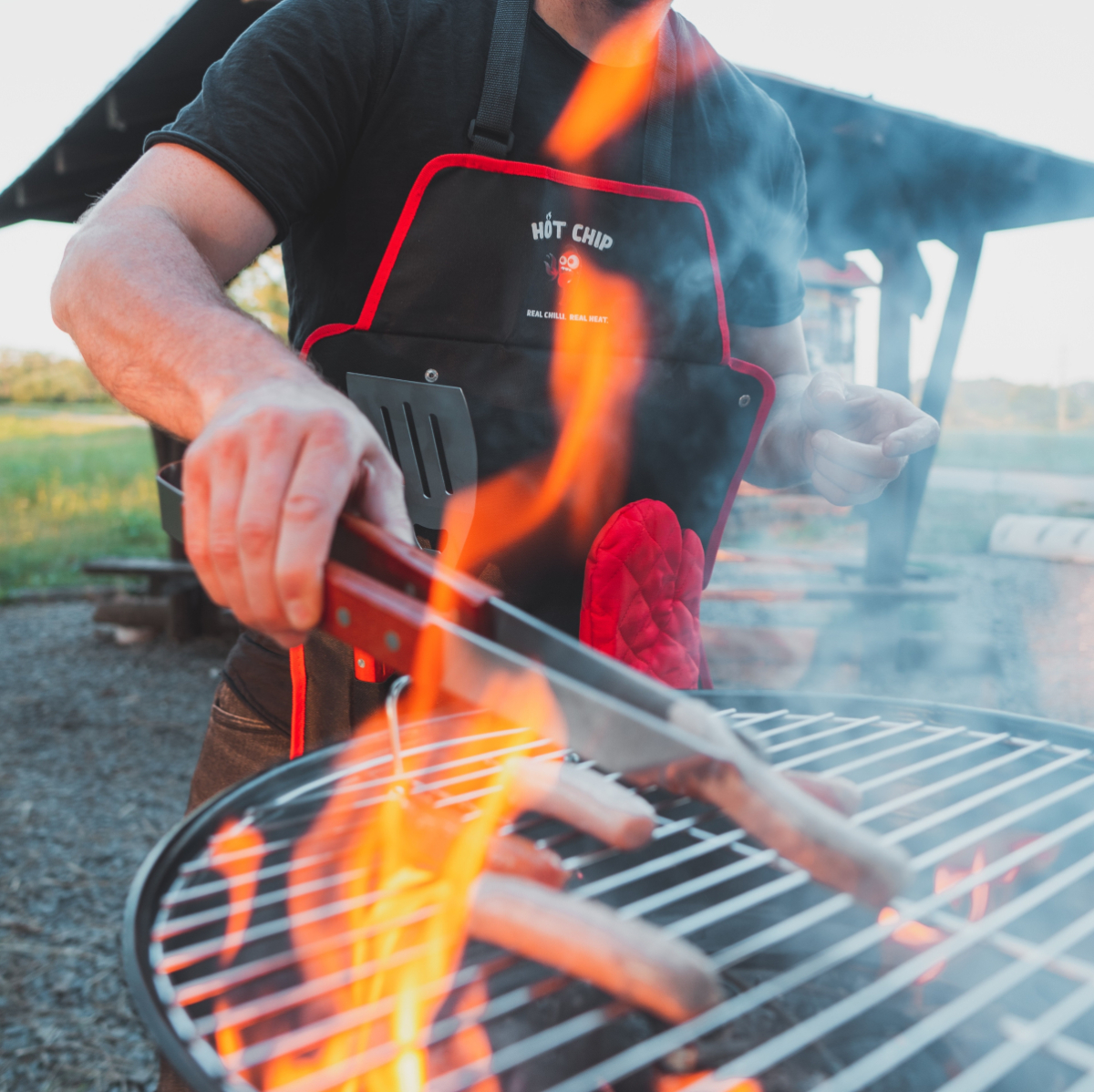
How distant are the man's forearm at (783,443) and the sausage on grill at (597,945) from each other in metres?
1.17

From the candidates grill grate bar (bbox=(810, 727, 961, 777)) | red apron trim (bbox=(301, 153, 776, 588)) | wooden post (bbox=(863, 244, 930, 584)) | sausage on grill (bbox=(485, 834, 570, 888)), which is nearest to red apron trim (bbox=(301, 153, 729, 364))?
red apron trim (bbox=(301, 153, 776, 588))

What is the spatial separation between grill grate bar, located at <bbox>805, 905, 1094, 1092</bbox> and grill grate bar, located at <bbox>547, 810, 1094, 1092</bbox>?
40 millimetres

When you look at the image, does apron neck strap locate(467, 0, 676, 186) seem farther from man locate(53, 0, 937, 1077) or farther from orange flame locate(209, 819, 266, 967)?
orange flame locate(209, 819, 266, 967)

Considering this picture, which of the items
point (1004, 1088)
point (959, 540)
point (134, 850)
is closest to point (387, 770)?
point (1004, 1088)

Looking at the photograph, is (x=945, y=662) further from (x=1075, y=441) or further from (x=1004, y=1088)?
(x=1075, y=441)

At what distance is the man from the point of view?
0.71 m

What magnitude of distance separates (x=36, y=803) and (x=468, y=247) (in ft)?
11.3

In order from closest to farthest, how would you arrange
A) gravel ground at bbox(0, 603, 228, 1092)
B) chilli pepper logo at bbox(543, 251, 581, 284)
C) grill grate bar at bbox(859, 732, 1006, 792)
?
grill grate bar at bbox(859, 732, 1006, 792), chilli pepper logo at bbox(543, 251, 581, 284), gravel ground at bbox(0, 603, 228, 1092)

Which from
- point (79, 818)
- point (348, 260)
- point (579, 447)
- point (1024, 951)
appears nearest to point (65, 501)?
point (79, 818)

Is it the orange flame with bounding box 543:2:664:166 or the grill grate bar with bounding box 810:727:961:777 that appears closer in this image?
the grill grate bar with bounding box 810:727:961:777

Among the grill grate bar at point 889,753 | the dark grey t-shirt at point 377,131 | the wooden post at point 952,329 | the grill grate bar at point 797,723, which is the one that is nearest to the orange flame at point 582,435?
the dark grey t-shirt at point 377,131

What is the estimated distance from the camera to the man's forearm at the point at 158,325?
2.91 feet

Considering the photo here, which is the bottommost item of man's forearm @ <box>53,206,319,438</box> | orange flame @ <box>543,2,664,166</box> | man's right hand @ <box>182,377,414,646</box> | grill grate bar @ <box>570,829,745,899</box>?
grill grate bar @ <box>570,829,745,899</box>

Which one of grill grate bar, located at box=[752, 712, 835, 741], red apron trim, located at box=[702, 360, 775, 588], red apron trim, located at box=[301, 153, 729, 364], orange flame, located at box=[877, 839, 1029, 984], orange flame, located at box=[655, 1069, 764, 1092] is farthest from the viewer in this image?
red apron trim, located at box=[702, 360, 775, 588]
